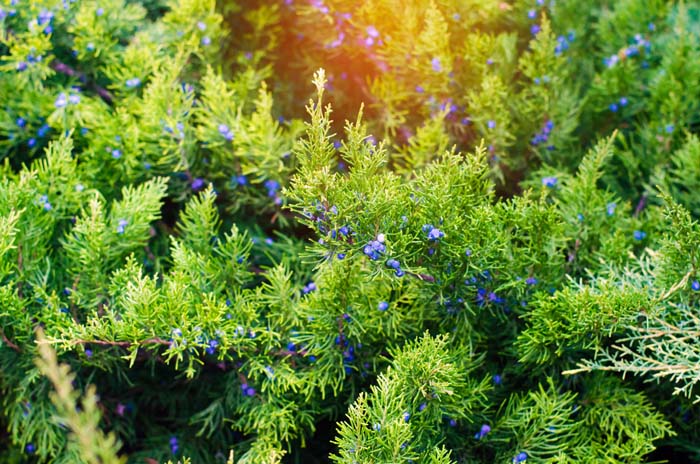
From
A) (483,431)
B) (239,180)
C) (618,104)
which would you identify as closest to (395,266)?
(483,431)

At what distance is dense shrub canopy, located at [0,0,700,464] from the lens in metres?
1.07

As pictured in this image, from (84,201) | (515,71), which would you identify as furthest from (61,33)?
(515,71)

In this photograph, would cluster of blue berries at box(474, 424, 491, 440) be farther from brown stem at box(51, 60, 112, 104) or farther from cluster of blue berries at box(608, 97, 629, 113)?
brown stem at box(51, 60, 112, 104)

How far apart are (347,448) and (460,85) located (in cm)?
98

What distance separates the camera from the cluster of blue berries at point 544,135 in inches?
61.5

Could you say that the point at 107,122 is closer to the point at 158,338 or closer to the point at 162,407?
the point at 158,338

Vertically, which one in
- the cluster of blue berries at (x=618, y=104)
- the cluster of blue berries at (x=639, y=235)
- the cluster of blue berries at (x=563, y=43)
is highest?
the cluster of blue berries at (x=563, y=43)

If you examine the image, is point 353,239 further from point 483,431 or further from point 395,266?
point 483,431

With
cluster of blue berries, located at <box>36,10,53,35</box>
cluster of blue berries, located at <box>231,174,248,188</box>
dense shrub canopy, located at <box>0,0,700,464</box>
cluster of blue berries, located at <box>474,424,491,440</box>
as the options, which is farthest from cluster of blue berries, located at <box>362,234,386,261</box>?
cluster of blue berries, located at <box>36,10,53,35</box>

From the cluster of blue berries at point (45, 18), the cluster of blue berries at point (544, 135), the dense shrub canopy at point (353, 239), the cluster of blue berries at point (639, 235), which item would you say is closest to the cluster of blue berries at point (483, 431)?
the dense shrub canopy at point (353, 239)

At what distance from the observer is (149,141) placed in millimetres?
1481

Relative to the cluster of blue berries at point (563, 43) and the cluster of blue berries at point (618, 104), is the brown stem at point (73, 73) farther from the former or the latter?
the cluster of blue berries at point (618, 104)

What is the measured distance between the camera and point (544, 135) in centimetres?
158

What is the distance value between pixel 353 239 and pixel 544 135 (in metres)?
0.77
